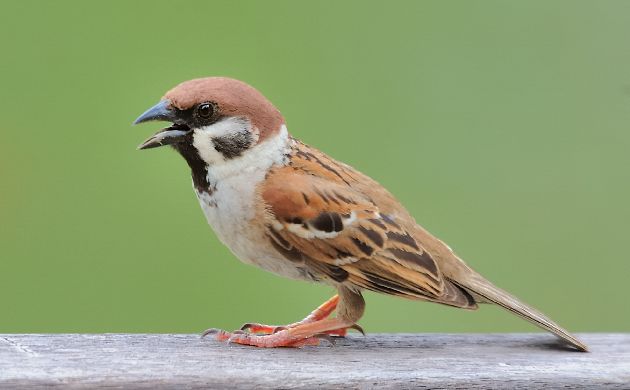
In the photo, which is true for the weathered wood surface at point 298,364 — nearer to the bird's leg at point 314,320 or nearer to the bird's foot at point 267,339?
the bird's foot at point 267,339

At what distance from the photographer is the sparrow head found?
163 inches

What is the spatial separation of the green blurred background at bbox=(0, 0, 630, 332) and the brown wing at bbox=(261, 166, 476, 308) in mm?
1856

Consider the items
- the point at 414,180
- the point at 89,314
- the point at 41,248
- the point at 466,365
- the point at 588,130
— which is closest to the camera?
the point at 466,365

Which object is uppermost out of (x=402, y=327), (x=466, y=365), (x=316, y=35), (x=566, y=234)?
(x=316, y=35)

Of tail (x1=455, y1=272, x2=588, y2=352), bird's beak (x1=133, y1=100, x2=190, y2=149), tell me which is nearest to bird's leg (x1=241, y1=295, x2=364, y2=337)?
tail (x1=455, y1=272, x2=588, y2=352)

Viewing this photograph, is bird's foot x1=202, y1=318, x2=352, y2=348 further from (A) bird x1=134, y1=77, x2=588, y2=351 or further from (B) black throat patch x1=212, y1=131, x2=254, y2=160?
(B) black throat patch x1=212, y1=131, x2=254, y2=160

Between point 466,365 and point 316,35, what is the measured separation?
165 inches

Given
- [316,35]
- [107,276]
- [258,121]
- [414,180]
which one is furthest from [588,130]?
[258,121]

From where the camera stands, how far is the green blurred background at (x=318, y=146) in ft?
20.6

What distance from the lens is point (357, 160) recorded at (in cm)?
705

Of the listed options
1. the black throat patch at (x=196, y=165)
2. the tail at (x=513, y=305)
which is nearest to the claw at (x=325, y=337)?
the tail at (x=513, y=305)

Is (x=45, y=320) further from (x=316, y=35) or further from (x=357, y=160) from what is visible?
(x=316, y=35)

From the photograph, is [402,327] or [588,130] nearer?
Answer: [402,327]

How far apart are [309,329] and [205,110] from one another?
87 centimetres
